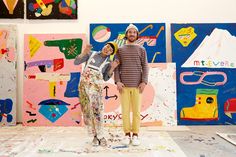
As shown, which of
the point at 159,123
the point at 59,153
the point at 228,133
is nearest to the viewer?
the point at 59,153

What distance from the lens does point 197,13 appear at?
14.1 feet

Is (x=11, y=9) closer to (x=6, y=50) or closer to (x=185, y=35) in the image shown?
(x=6, y=50)

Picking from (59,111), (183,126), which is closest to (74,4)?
(59,111)

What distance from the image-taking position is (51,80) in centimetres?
411

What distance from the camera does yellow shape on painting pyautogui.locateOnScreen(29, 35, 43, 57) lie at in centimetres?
415

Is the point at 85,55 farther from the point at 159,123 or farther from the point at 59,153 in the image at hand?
the point at 159,123

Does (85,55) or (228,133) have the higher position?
(85,55)

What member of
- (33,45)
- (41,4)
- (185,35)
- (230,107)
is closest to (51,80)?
(33,45)

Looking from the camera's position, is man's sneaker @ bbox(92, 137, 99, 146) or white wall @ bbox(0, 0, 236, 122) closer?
man's sneaker @ bbox(92, 137, 99, 146)

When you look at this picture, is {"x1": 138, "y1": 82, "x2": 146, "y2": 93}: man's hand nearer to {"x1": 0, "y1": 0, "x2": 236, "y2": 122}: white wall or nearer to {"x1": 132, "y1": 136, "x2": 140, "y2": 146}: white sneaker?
{"x1": 132, "y1": 136, "x2": 140, "y2": 146}: white sneaker

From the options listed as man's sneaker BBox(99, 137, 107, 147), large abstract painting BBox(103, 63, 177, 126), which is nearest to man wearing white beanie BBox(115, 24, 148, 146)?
man's sneaker BBox(99, 137, 107, 147)

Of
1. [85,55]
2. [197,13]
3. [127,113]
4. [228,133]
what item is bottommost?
[228,133]

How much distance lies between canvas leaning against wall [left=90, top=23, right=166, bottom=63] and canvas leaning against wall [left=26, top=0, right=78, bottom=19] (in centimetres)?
37

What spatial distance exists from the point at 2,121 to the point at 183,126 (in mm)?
2464
